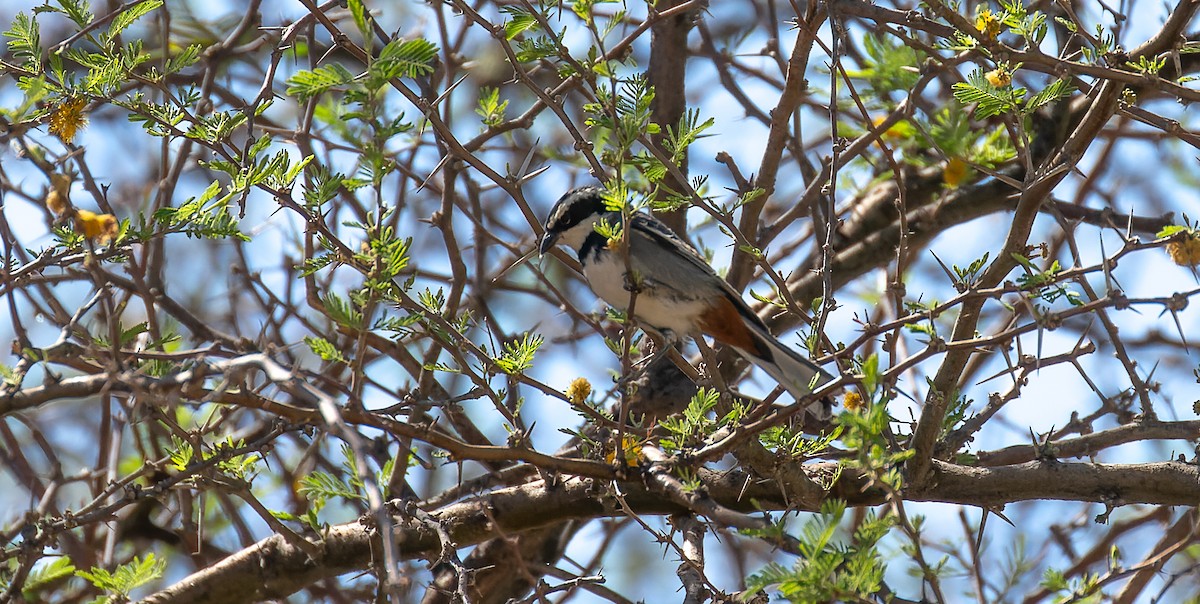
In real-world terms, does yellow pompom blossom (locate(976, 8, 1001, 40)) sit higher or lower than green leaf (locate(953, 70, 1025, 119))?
higher

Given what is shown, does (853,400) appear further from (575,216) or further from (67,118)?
(67,118)

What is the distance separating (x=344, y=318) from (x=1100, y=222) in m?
3.47

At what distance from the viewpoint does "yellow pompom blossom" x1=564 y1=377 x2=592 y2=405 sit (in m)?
3.30

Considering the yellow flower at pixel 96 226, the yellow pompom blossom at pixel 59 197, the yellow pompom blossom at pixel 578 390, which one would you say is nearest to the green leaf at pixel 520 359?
the yellow pompom blossom at pixel 578 390

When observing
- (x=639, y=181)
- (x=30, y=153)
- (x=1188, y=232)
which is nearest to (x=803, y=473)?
(x=1188, y=232)

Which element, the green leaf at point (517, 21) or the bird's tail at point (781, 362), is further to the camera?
the bird's tail at point (781, 362)

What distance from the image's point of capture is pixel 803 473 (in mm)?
3576

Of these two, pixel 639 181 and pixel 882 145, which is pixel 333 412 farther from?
pixel 639 181

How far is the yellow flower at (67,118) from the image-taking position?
3.00 metres

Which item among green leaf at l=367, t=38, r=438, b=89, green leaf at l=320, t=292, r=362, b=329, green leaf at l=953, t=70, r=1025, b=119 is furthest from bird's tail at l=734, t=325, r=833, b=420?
green leaf at l=367, t=38, r=438, b=89

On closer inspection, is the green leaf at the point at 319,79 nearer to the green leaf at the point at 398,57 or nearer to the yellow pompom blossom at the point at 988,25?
the green leaf at the point at 398,57

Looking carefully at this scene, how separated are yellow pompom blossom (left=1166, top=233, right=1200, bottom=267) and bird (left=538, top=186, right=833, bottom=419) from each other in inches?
61.8

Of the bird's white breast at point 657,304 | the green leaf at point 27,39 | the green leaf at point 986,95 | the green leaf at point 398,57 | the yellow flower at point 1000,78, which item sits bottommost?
A: the green leaf at point 398,57

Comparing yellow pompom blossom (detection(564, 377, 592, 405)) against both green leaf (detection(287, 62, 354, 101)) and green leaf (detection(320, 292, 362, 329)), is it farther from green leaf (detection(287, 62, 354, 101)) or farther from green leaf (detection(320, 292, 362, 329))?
green leaf (detection(287, 62, 354, 101))
